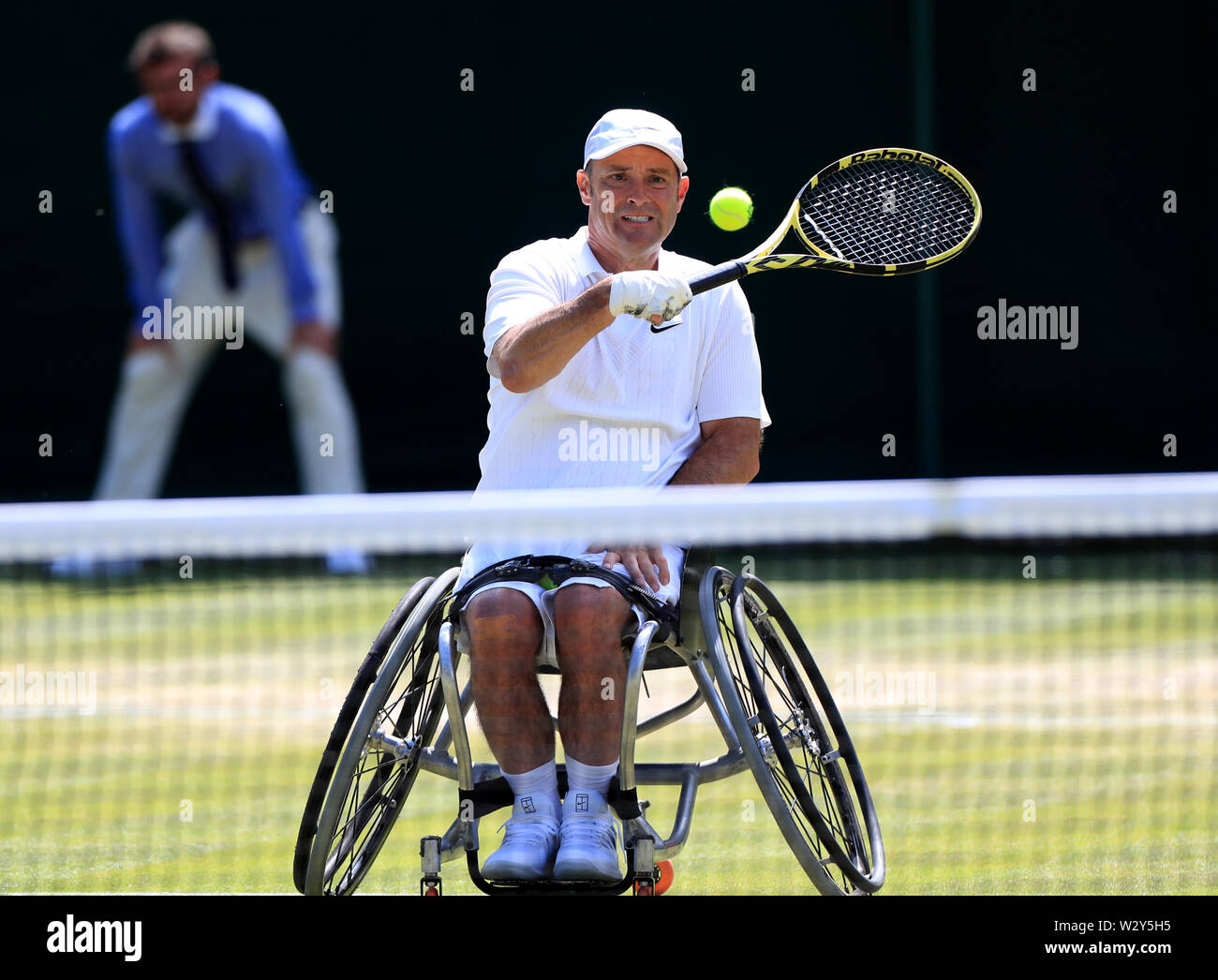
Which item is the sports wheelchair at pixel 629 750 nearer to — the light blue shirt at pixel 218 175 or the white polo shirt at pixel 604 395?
the white polo shirt at pixel 604 395

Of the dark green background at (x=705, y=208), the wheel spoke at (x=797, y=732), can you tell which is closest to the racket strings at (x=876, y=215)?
the wheel spoke at (x=797, y=732)

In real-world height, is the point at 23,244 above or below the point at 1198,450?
above

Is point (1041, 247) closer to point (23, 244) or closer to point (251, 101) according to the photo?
point (251, 101)

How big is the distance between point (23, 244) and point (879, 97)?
13.6ft

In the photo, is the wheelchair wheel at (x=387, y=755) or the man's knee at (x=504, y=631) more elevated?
the man's knee at (x=504, y=631)

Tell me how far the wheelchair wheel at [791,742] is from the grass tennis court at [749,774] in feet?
0.94

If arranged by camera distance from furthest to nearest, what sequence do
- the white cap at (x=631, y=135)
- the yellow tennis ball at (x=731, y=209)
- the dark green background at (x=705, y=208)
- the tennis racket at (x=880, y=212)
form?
the dark green background at (x=705, y=208) < the yellow tennis ball at (x=731, y=209) < the tennis racket at (x=880, y=212) < the white cap at (x=631, y=135)

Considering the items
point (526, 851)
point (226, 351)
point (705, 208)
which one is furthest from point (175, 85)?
point (526, 851)

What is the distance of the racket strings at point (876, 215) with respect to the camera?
3.48 m

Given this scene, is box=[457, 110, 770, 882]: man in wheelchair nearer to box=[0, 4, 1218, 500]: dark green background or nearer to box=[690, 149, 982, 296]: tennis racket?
box=[690, 149, 982, 296]: tennis racket

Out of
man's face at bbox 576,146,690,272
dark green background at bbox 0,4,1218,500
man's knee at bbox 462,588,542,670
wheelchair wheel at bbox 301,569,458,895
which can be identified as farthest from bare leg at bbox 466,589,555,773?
dark green background at bbox 0,4,1218,500

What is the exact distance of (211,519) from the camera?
245 centimetres

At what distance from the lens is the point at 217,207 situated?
868cm
